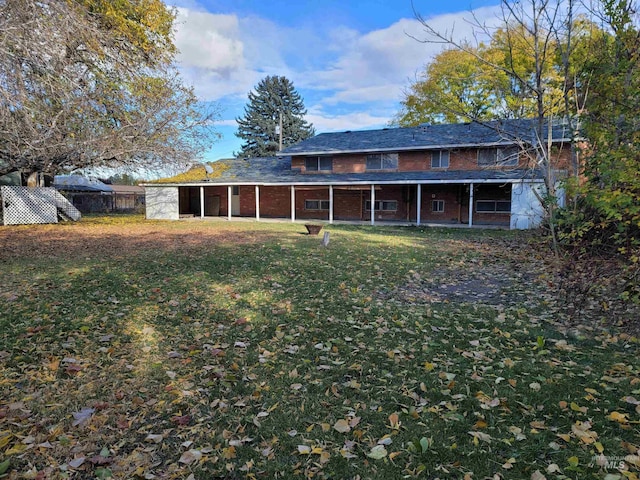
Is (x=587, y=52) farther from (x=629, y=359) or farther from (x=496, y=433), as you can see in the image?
(x=496, y=433)

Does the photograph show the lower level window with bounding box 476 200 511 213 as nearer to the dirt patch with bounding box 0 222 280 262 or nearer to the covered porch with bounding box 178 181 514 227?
the covered porch with bounding box 178 181 514 227

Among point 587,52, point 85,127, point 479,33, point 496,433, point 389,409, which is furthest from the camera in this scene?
point 85,127

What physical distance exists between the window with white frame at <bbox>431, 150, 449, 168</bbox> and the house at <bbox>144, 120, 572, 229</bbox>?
0.06 m

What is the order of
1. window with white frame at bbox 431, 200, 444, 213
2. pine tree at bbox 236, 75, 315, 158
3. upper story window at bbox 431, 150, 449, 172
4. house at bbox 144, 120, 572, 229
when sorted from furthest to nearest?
pine tree at bbox 236, 75, 315, 158, window with white frame at bbox 431, 200, 444, 213, upper story window at bbox 431, 150, 449, 172, house at bbox 144, 120, 572, 229

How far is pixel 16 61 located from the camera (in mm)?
6328

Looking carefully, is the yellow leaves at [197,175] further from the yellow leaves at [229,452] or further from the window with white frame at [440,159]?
the yellow leaves at [229,452]

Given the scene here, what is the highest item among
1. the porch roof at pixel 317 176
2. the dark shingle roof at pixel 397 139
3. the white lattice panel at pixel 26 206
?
the dark shingle roof at pixel 397 139

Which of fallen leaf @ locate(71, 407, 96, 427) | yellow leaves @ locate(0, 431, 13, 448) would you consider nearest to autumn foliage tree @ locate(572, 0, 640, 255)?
fallen leaf @ locate(71, 407, 96, 427)

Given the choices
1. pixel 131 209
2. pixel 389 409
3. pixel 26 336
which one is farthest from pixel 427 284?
pixel 131 209

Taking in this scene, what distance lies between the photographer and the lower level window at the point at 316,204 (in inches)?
1028

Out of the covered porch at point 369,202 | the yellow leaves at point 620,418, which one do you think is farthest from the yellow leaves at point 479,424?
the covered porch at point 369,202

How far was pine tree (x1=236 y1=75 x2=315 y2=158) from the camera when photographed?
46312mm

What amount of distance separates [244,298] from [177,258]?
3.86 metres

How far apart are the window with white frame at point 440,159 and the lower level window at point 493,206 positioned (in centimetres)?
299
